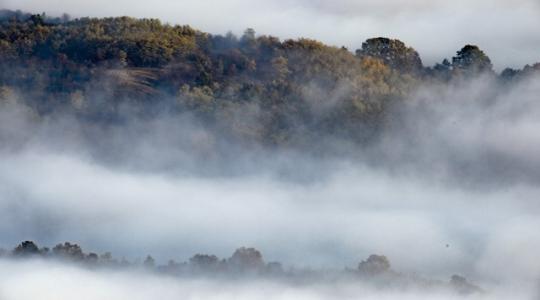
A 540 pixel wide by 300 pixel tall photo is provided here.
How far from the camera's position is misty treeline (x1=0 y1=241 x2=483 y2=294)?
58125 millimetres

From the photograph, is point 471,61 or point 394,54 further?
point 394,54

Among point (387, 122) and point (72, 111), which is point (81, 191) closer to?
point (72, 111)

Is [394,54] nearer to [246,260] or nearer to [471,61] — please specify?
[471,61]

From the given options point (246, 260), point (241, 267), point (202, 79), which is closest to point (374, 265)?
point (246, 260)

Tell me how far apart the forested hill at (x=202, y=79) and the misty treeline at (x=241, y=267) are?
46.9 ft

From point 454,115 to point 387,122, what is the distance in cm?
500

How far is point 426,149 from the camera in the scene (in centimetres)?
7919

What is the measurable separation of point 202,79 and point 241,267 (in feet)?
65.0

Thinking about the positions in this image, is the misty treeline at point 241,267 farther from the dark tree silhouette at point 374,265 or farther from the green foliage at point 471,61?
the green foliage at point 471,61

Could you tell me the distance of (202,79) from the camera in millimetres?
78312

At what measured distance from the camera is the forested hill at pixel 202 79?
7638 cm

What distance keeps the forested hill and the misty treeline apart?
14.3 m

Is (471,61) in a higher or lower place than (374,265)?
higher

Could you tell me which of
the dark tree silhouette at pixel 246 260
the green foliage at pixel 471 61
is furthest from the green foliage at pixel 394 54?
the dark tree silhouette at pixel 246 260
